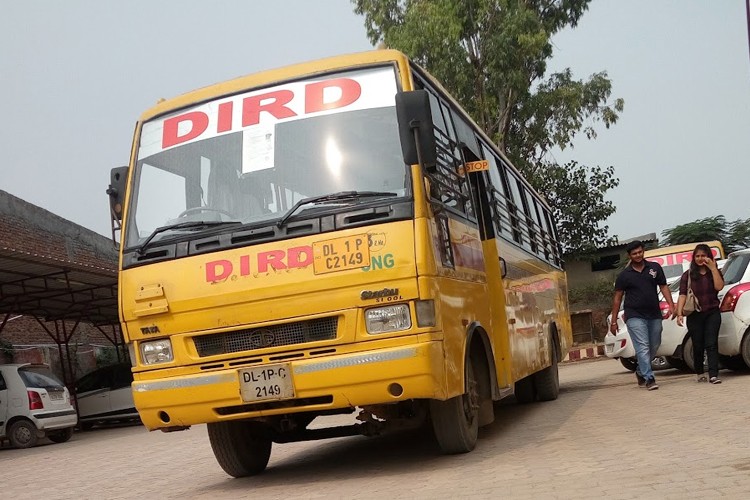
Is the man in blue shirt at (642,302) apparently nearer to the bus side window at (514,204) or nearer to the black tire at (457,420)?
the bus side window at (514,204)

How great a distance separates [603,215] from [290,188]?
35540 mm

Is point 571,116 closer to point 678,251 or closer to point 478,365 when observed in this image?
point 678,251

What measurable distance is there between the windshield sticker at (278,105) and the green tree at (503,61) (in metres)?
26.4

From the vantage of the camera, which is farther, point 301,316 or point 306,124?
point 306,124

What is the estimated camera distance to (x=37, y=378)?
20203 millimetres

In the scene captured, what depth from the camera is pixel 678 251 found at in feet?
77.7

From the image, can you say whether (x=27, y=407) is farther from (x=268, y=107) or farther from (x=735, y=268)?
(x=268, y=107)

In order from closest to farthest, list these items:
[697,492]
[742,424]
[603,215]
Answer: [697,492], [742,424], [603,215]

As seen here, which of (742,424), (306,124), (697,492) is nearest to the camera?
(697,492)

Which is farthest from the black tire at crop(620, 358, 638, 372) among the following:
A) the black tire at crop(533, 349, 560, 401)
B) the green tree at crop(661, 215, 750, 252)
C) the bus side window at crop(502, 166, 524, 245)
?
the green tree at crop(661, 215, 750, 252)

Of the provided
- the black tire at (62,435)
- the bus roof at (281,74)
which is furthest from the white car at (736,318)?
the black tire at (62,435)

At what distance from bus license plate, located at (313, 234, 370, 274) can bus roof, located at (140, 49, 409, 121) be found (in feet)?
4.97

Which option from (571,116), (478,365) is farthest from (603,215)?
(478,365)

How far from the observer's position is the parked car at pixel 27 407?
19484 mm
